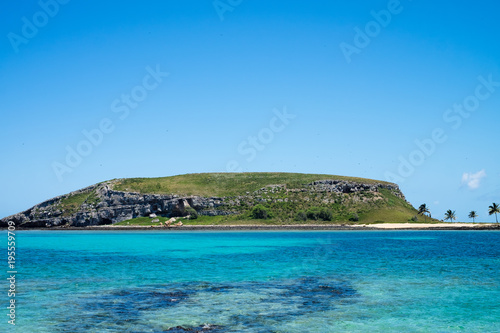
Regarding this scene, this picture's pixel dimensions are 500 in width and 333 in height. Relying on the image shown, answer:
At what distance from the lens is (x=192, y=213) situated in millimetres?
165625

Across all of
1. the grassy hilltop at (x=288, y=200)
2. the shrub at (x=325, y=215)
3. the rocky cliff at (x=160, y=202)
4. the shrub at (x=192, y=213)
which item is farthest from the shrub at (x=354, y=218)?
the shrub at (x=192, y=213)

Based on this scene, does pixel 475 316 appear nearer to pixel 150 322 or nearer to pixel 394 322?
pixel 394 322

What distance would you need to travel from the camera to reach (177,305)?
2259cm

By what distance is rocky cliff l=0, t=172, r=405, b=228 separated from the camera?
169500 mm

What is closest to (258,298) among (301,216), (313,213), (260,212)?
(301,216)

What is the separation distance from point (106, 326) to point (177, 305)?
4802 mm

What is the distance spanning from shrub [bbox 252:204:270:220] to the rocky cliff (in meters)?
7.80

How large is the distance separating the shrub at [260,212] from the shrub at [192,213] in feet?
73.8

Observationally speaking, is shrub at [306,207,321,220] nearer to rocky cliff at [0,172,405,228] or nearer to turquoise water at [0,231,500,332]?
rocky cliff at [0,172,405,228]

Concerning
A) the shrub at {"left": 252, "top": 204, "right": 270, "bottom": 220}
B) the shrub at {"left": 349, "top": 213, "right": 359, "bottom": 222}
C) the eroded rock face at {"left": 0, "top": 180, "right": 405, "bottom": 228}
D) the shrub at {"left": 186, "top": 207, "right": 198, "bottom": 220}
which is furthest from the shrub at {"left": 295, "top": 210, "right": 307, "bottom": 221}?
the shrub at {"left": 186, "top": 207, "right": 198, "bottom": 220}

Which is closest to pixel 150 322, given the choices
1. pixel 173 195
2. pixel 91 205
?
pixel 173 195

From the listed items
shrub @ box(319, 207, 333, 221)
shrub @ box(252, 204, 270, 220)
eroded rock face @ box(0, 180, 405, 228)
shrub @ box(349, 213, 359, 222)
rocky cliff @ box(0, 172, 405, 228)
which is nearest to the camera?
shrub @ box(349, 213, 359, 222)

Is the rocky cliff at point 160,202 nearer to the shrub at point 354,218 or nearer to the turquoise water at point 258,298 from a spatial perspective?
the shrub at point 354,218

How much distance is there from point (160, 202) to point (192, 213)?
1422 centimetres
